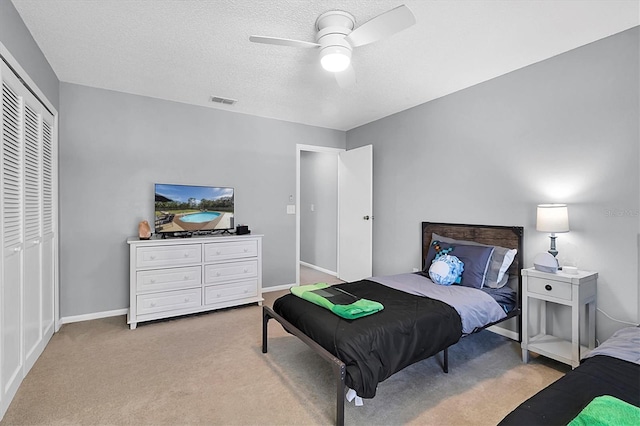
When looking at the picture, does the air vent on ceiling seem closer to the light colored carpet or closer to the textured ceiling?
the textured ceiling

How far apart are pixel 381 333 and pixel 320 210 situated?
433 cm

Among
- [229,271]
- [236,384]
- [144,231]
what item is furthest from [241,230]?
[236,384]

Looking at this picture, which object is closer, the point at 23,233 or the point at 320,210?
the point at 23,233

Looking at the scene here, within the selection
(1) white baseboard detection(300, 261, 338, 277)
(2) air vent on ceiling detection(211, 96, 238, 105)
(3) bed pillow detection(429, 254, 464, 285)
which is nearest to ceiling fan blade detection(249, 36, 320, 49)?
(2) air vent on ceiling detection(211, 96, 238, 105)

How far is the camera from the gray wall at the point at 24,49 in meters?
1.96

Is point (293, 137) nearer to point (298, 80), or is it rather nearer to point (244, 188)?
point (244, 188)

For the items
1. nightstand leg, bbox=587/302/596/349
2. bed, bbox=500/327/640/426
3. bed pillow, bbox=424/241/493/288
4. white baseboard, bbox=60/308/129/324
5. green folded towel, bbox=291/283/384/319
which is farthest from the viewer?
white baseboard, bbox=60/308/129/324

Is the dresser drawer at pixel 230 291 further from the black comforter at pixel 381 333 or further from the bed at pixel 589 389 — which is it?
the bed at pixel 589 389

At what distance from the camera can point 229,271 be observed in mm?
3816

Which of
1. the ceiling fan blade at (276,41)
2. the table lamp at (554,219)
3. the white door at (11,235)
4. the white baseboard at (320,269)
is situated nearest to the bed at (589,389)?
the table lamp at (554,219)

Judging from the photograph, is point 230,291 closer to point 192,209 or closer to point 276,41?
point 192,209

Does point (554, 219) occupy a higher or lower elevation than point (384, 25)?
lower

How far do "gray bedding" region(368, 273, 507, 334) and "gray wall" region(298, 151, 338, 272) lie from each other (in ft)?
9.43

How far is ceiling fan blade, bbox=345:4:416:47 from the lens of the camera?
179 centimetres
